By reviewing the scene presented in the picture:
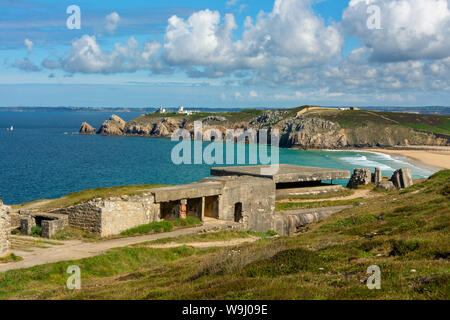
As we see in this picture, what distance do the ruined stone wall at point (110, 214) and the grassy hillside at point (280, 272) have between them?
7.77 ft

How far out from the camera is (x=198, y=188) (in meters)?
23.7

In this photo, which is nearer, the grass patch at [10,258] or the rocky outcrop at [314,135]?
the grass patch at [10,258]

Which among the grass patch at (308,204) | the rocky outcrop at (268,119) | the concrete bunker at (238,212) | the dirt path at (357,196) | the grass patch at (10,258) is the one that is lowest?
the dirt path at (357,196)

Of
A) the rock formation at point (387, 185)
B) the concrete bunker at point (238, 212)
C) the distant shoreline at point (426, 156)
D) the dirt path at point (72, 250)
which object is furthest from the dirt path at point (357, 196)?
the distant shoreline at point (426, 156)

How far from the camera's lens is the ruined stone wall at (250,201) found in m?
25.4

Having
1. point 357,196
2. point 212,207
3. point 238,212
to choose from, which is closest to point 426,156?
point 357,196

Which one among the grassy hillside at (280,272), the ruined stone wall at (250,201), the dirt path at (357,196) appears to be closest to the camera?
the grassy hillside at (280,272)

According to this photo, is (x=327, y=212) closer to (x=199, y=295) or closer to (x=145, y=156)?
(x=199, y=295)

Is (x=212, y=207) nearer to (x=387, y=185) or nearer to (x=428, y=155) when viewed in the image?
(x=387, y=185)

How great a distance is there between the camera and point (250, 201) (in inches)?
1037

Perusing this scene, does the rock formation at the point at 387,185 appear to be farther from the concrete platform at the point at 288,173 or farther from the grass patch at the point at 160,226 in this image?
the grass patch at the point at 160,226

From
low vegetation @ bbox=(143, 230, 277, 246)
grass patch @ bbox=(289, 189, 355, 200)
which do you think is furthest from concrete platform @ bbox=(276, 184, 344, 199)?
low vegetation @ bbox=(143, 230, 277, 246)
